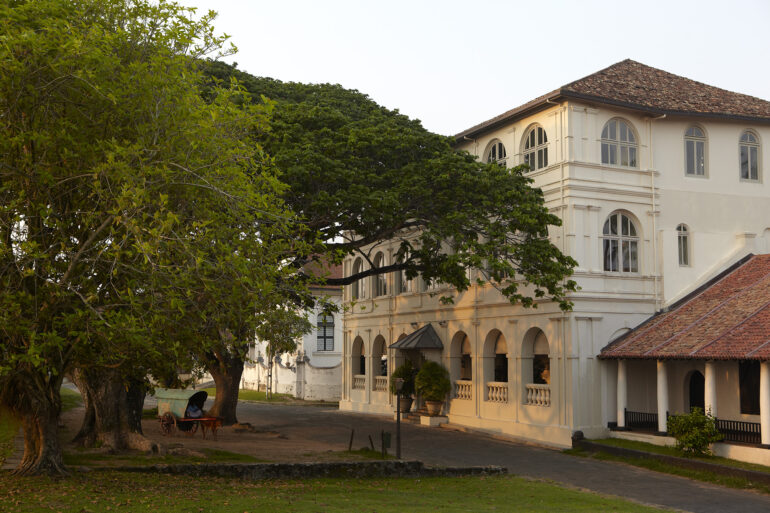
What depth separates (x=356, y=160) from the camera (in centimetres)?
2334

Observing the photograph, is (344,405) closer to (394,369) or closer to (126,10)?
(394,369)

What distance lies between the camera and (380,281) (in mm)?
40406

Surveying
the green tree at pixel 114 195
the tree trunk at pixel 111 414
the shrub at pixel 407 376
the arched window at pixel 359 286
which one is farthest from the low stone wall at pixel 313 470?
the arched window at pixel 359 286

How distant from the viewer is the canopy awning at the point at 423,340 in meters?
34.0

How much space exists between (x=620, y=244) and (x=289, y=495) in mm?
16101

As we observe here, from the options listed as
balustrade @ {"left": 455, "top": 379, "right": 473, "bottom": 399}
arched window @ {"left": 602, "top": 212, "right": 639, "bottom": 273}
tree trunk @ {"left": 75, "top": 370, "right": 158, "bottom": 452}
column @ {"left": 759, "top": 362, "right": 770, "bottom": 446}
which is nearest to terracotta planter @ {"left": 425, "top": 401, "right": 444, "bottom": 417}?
balustrade @ {"left": 455, "top": 379, "right": 473, "bottom": 399}

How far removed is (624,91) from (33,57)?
2084cm

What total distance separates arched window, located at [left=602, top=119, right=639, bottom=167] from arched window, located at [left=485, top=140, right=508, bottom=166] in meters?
3.78

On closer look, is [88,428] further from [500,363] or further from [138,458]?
[500,363]

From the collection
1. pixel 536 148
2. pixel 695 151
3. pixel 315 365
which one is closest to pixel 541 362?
pixel 536 148

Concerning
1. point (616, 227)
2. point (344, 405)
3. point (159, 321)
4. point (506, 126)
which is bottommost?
point (344, 405)

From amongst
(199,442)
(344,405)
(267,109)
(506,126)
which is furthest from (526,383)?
(267,109)

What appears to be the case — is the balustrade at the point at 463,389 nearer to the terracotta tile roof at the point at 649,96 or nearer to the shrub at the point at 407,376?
the shrub at the point at 407,376

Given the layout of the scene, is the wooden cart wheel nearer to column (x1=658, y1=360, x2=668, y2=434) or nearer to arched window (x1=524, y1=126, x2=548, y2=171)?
arched window (x1=524, y1=126, x2=548, y2=171)
